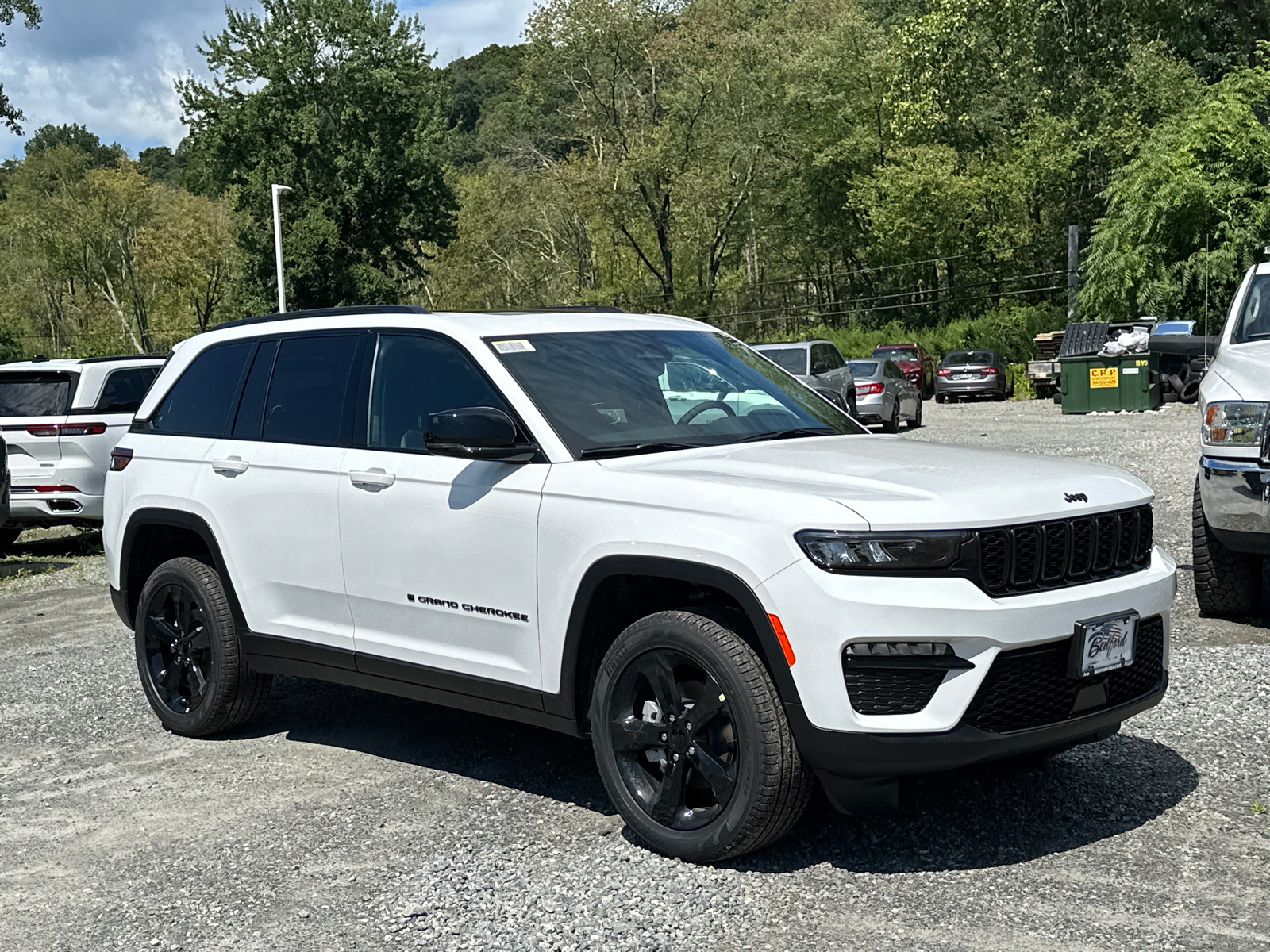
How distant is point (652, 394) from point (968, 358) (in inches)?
1412

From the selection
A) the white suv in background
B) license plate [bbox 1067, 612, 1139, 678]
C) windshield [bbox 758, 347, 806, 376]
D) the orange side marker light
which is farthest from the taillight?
windshield [bbox 758, 347, 806, 376]

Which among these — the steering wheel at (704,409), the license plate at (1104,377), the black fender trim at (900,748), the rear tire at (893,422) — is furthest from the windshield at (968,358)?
the black fender trim at (900,748)

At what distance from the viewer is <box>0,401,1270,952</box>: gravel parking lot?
4.07 meters

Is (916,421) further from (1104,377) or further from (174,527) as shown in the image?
(174,527)

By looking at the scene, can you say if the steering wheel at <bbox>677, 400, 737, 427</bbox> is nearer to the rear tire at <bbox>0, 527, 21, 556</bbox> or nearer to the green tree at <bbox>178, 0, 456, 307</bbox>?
the rear tire at <bbox>0, 527, 21, 556</bbox>

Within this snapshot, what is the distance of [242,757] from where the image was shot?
6219 millimetres

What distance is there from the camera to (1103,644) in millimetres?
4398

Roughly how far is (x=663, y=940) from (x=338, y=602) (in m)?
2.29

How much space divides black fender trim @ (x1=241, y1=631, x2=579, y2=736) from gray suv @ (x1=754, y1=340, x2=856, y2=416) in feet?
53.6

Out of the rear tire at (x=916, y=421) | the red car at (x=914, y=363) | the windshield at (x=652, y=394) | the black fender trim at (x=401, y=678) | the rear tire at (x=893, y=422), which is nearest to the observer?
the black fender trim at (x=401, y=678)

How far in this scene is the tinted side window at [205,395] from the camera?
6.46m

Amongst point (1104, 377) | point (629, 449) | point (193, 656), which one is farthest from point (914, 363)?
point (629, 449)

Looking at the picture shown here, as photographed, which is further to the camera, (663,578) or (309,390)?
(309,390)

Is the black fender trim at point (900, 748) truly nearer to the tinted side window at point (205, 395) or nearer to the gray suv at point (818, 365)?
the tinted side window at point (205, 395)
